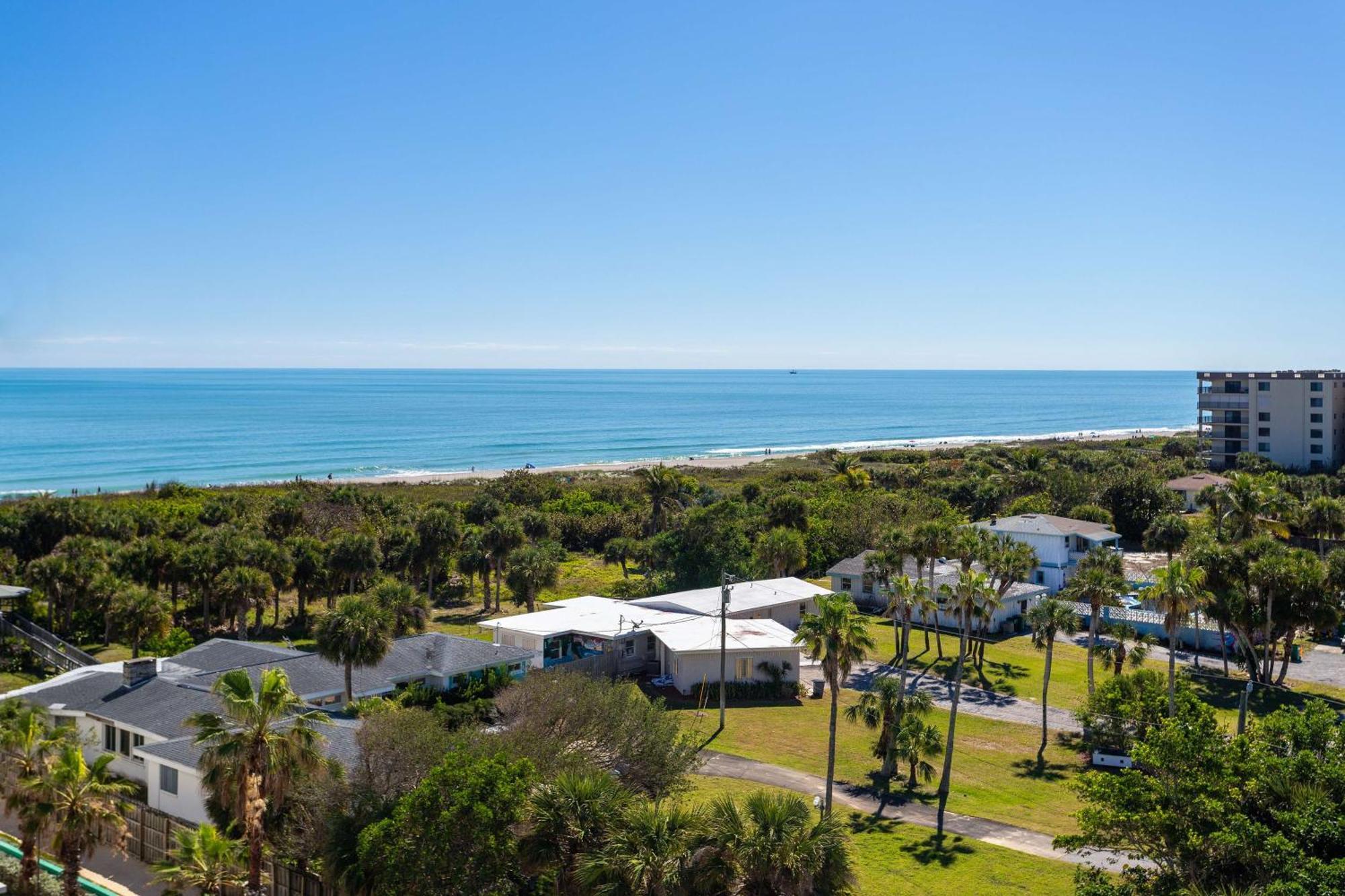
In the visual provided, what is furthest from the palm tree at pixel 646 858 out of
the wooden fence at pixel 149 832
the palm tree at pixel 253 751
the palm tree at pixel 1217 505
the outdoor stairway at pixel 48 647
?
the palm tree at pixel 1217 505

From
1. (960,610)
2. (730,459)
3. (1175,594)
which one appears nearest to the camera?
(1175,594)

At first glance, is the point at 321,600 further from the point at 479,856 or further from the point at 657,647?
the point at 479,856

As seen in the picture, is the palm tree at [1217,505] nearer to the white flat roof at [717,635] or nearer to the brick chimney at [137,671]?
the white flat roof at [717,635]

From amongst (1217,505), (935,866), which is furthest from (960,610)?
(1217,505)

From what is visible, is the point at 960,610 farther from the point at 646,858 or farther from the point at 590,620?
the point at 646,858

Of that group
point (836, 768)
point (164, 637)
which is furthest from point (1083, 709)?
point (164, 637)

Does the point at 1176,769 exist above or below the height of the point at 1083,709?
above

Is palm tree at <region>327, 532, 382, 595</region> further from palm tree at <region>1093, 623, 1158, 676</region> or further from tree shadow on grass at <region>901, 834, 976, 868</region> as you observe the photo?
palm tree at <region>1093, 623, 1158, 676</region>
